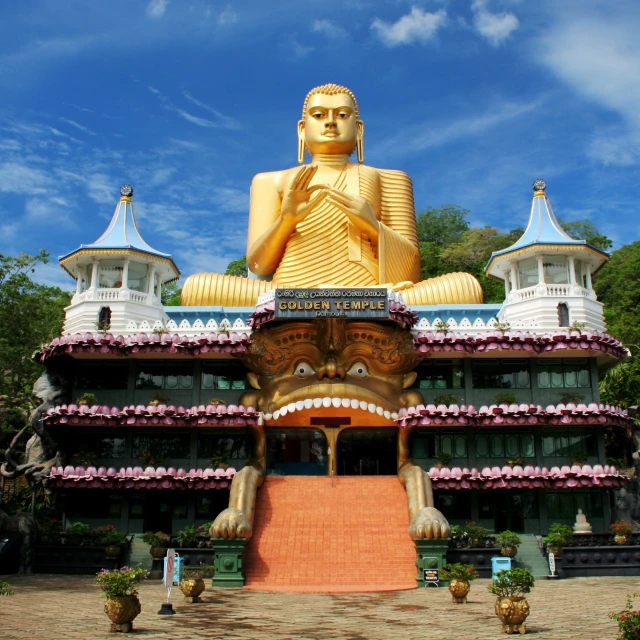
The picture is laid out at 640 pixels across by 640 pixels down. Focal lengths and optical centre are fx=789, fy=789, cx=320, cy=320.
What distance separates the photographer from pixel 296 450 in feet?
94.3

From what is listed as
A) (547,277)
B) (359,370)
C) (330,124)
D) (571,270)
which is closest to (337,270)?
(359,370)

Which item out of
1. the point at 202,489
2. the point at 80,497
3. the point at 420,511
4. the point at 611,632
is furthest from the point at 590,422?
the point at 80,497

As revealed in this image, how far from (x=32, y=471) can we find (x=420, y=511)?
12.9 meters

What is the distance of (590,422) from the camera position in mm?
26469

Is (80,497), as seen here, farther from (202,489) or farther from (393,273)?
(393,273)

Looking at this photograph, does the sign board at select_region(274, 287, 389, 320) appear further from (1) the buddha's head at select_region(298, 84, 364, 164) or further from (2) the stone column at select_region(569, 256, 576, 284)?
(1) the buddha's head at select_region(298, 84, 364, 164)

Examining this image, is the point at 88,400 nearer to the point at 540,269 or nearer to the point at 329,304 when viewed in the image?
the point at 329,304

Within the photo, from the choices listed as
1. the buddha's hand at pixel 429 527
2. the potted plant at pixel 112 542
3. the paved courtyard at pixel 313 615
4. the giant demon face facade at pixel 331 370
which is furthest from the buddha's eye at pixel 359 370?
the paved courtyard at pixel 313 615

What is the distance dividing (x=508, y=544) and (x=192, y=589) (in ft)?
33.5

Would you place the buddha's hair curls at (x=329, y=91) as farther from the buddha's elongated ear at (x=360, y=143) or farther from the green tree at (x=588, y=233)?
the green tree at (x=588, y=233)

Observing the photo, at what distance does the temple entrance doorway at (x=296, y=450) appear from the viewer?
1120 inches

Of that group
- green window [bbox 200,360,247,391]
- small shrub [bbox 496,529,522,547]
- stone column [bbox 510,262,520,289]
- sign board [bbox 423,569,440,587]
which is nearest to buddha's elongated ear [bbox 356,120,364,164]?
stone column [bbox 510,262,520,289]

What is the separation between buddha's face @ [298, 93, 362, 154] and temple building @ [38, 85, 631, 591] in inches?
199

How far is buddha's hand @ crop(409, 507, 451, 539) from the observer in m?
20.8
